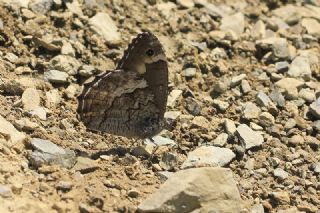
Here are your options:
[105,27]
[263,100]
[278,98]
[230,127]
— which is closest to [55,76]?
[105,27]

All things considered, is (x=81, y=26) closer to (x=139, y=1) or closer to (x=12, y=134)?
(x=139, y=1)

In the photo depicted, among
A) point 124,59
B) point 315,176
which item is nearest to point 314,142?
point 315,176

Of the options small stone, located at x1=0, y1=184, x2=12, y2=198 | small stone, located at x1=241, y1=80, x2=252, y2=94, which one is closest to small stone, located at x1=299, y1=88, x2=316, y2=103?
small stone, located at x1=241, y1=80, x2=252, y2=94

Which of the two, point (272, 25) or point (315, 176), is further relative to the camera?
point (272, 25)

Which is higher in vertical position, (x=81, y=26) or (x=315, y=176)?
(x=81, y=26)

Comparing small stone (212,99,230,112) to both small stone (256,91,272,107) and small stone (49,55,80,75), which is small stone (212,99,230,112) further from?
small stone (49,55,80,75)
